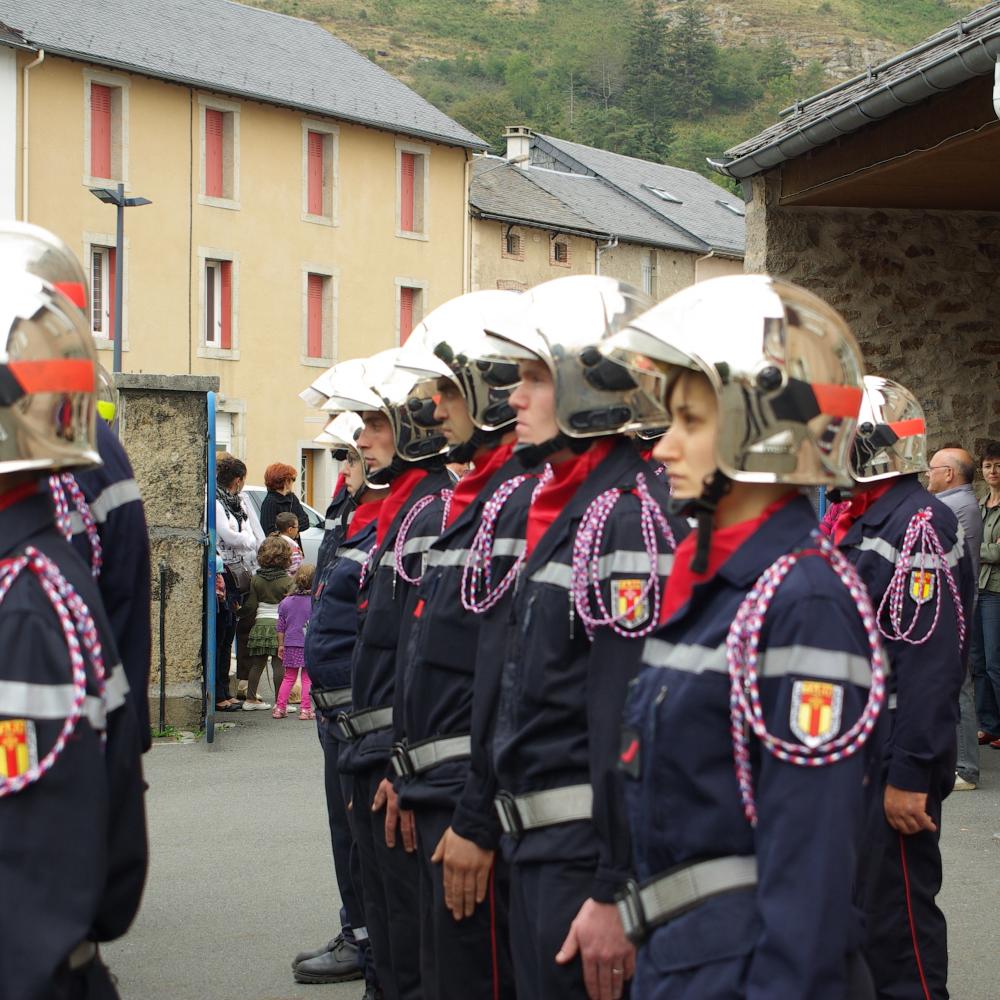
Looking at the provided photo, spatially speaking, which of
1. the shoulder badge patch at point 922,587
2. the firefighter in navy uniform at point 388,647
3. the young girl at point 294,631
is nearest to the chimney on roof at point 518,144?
the young girl at point 294,631

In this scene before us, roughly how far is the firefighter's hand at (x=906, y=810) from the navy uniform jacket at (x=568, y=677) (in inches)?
66.9

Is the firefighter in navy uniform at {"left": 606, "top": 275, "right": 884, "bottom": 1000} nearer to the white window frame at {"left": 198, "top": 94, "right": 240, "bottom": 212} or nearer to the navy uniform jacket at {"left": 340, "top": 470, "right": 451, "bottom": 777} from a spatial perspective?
the navy uniform jacket at {"left": 340, "top": 470, "right": 451, "bottom": 777}

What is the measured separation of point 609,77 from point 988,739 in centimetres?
11363

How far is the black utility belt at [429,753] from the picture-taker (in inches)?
186

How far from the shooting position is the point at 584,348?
429 cm

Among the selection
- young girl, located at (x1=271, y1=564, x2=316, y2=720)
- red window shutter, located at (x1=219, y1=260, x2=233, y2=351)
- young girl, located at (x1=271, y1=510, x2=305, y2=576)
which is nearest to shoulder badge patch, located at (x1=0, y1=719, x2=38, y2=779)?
young girl, located at (x1=271, y1=564, x2=316, y2=720)

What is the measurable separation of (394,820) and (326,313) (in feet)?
119

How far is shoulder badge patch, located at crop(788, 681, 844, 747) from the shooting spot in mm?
2900

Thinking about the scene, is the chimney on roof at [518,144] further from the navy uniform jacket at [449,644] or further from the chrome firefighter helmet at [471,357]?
the navy uniform jacket at [449,644]

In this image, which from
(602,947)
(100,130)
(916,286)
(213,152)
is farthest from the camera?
(213,152)

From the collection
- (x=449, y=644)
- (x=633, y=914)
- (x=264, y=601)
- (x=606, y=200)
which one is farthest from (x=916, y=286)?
(x=606, y=200)

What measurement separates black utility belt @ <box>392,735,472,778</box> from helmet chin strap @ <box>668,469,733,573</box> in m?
1.61

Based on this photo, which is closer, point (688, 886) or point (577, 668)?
point (688, 886)

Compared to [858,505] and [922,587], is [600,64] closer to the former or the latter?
[858,505]
